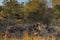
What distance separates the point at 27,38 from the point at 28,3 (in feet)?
34.9

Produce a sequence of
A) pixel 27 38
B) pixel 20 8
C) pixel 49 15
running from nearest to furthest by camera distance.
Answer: pixel 27 38, pixel 49 15, pixel 20 8

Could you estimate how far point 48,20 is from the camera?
15945 millimetres

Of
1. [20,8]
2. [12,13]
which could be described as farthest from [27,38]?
[20,8]

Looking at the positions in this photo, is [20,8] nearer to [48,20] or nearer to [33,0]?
[33,0]

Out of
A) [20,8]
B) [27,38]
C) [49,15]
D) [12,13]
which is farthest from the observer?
[20,8]

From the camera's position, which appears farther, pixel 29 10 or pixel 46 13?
pixel 29 10

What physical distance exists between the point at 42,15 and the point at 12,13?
2.55m

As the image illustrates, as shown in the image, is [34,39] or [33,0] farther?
[33,0]

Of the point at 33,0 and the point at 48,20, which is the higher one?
the point at 33,0

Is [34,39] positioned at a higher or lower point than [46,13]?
higher

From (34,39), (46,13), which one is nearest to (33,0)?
(46,13)

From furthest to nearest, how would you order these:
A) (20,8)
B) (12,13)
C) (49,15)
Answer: (20,8), (12,13), (49,15)

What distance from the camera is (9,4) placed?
16.6m

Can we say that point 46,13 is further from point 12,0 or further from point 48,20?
point 12,0
